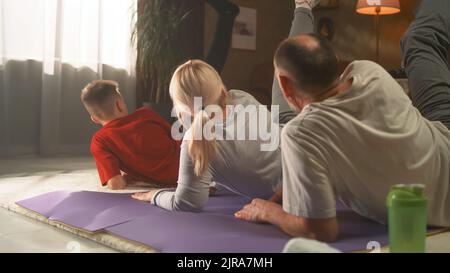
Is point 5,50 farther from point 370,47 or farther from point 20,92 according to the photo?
point 370,47

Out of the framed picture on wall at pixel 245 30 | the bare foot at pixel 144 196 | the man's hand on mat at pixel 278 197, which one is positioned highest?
the framed picture on wall at pixel 245 30

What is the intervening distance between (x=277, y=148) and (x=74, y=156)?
7.84 ft

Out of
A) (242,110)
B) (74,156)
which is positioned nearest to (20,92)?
(74,156)

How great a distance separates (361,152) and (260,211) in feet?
1.05

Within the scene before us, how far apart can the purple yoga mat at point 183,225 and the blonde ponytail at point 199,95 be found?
0.16m

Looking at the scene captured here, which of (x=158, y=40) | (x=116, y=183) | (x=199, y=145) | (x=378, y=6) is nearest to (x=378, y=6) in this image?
(x=378, y=6)

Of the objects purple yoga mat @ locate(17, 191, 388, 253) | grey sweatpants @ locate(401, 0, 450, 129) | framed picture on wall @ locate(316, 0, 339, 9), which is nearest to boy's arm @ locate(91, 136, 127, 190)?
purple yoga mat @ locate(17, 191, 388, 253)

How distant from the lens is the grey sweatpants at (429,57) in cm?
165

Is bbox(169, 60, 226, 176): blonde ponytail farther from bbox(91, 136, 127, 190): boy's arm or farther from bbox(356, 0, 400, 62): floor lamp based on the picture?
bbox(356, 0, 400, 62): floor lamp

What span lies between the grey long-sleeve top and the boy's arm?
0.53 m

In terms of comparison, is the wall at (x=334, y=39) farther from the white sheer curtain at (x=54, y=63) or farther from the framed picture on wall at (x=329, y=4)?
the white sheer curtain at (x=54, y=63)

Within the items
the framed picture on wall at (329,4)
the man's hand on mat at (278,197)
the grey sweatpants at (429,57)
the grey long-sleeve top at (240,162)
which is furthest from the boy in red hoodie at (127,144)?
the framed picture on wall at (329,4)

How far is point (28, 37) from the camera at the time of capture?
11.6 feet

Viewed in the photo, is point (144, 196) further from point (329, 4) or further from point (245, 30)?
point (329, 4)
